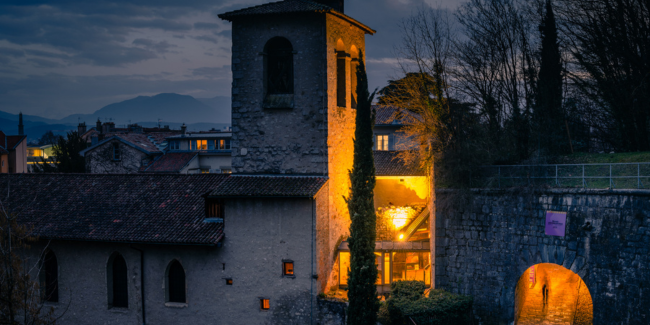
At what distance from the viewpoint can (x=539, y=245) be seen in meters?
17.1

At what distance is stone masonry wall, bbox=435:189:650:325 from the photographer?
50.2 feet

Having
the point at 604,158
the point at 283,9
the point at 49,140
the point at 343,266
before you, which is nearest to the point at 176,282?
the point at 343,266

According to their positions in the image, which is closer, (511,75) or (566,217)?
(566,217)

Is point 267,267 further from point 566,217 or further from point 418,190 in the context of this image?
point 418,190

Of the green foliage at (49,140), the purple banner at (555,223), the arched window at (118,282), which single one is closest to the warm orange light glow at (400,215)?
the purple banner at (555,223)

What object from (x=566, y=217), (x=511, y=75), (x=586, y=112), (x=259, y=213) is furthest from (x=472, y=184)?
(x=586, y=112)

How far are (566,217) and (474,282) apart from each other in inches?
160

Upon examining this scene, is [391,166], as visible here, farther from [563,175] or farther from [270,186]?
[270,186]

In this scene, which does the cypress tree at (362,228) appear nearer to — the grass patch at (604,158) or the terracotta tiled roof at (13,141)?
the grass patch at (604,158)

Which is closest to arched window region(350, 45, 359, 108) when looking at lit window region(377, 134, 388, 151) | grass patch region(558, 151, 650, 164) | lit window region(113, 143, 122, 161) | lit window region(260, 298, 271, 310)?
lit window region(260, 298, 271, 310)

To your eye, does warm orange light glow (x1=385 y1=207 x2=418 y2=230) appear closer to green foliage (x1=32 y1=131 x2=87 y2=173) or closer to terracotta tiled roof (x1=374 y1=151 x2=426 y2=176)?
terracotta tiled roof (x1=374 y1=151 x2=426 y2=176)

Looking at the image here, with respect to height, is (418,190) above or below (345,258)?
above

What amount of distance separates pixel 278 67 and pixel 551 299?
1602cm

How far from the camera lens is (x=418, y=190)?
2772 cm
